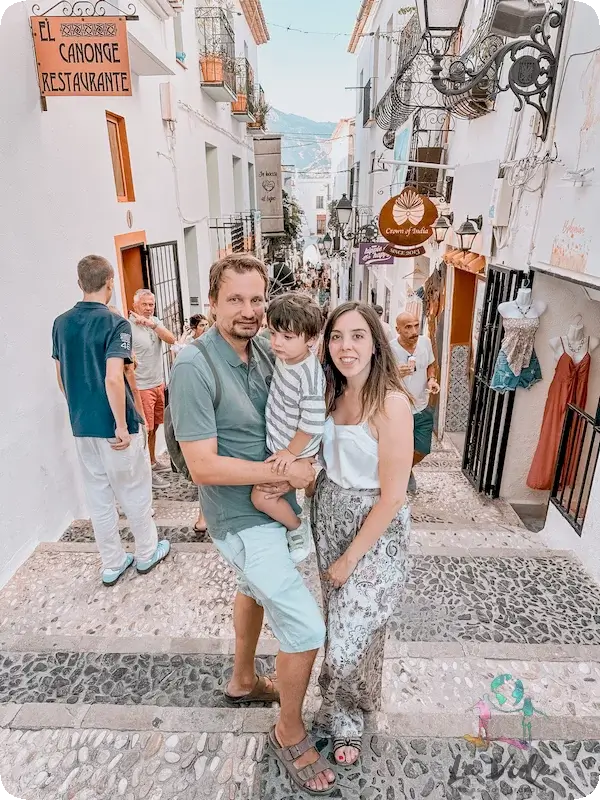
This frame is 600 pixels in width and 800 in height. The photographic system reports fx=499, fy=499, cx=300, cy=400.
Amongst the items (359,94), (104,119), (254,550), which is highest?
(359,94)

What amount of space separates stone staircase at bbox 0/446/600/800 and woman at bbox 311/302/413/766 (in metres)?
0.35

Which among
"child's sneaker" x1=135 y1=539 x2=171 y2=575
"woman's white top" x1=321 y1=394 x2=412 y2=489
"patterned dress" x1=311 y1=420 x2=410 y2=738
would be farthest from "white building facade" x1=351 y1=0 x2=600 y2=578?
"child's sneaker" x1=135 y1=539 x2=171 y2=575

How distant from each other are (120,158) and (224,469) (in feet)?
17.5

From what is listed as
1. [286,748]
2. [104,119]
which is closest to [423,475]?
[286,748]

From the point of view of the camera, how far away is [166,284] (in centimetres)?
721

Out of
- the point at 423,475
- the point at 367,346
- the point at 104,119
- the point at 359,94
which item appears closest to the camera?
the point at 367,346

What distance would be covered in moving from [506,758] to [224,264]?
2.29 meters

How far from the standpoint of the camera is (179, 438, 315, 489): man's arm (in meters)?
1.81

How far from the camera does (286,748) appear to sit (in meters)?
2.02

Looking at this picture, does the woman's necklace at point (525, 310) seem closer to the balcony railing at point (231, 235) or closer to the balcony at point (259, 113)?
the balcony railing at point (231, 235)

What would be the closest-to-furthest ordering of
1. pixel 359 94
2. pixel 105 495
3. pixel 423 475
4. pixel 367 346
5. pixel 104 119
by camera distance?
pixel 367 346 → pixel 105 495 → pixel 104 119 → pixel 423 475 → pixel 359 94

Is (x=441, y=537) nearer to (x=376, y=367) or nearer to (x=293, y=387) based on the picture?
(x=376, y=367)

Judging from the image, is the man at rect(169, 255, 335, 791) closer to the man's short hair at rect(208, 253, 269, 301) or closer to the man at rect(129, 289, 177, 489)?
the man's short hair at rect(208, 253, 269, 301)

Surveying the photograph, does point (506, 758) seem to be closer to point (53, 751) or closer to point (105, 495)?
point (53, 751)
